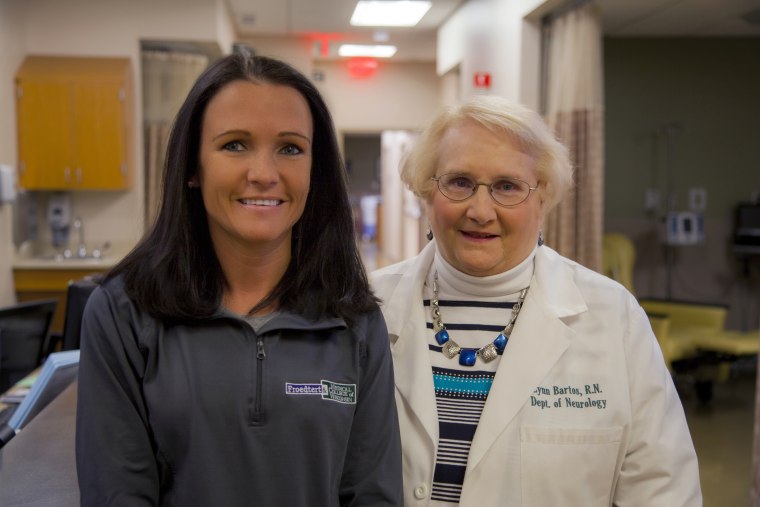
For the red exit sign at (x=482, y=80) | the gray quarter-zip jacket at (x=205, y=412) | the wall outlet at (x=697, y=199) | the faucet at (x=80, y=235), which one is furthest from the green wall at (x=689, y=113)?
the gray quarter-zip jacket at (x=205, y=412)

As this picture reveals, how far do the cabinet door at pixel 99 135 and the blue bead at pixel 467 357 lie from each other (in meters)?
5.36

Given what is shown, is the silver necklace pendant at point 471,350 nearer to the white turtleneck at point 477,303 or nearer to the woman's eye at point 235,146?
the white turtleneck at point 477,303

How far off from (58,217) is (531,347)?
5.89 m

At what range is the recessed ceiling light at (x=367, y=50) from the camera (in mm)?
9016

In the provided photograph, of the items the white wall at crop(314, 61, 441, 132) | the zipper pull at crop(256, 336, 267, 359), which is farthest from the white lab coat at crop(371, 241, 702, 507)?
the white wall at crop(314, 61, 441, 132)

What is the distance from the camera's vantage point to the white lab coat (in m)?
1.51

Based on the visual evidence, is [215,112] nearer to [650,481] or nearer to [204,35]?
[650,481]

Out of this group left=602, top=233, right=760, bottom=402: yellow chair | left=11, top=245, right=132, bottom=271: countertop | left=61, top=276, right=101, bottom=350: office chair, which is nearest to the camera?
left=61, top=276, right=101, bottom=350: office chair

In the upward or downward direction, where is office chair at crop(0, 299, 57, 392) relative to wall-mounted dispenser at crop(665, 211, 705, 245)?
downward

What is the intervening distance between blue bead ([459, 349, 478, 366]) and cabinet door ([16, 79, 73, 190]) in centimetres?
545

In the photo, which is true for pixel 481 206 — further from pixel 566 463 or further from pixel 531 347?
pixel 566 463

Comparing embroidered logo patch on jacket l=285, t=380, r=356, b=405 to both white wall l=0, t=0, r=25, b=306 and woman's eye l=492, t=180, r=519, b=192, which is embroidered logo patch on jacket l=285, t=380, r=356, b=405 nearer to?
woman's eye l=492, t=180, r=519, b=192

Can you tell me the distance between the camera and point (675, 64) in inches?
267

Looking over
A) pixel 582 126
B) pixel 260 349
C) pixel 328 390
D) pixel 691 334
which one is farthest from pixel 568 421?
pixel 691 334
